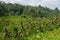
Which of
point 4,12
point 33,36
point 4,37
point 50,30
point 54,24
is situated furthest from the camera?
point 4,12

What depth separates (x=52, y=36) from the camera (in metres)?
95.3

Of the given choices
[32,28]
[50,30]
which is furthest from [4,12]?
[50,30]

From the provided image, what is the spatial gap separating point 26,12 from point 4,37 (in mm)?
92367

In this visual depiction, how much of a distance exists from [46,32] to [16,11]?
88407 millimetres

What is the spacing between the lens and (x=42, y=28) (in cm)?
11044

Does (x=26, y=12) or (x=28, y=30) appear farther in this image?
(x=26, y=12)

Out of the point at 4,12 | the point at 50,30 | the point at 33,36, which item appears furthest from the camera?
the point at 4,12

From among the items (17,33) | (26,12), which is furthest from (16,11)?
(17,33)

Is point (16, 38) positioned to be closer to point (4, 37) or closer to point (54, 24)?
point (4, 37)

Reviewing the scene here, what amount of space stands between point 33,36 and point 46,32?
937 centimetres

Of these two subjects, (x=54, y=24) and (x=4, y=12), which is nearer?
(x=54, y=24)

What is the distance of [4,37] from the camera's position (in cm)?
9169

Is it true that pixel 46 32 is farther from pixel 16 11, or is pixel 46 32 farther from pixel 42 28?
pixel 16 11

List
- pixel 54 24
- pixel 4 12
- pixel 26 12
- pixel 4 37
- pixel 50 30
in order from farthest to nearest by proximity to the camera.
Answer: pixel 26 12 < pixel 4 12 < pixel 54 24 < pixel 50 30 < pixel 4 37
